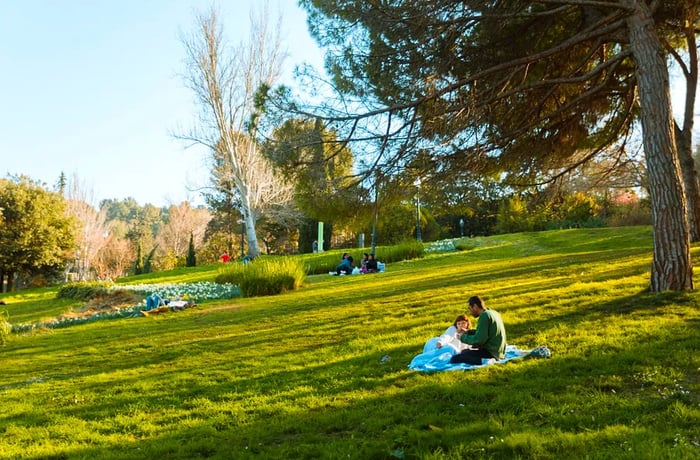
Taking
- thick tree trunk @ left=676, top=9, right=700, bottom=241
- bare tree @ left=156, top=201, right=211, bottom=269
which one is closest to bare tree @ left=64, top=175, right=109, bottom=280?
bare tree @ left=156, top=201, right=211, bottom=269

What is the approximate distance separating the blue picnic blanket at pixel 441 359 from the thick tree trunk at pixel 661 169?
366 centimetres

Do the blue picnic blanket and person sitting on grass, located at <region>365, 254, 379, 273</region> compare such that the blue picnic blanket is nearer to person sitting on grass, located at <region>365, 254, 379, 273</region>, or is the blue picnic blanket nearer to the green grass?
the green grass

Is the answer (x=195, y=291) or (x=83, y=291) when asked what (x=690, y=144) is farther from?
(x=83, y=291)

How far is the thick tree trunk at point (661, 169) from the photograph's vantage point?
26.3 feet

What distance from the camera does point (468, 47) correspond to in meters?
10.1

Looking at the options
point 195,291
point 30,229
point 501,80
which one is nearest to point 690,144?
point 501,80

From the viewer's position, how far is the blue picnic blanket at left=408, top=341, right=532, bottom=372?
230 inches

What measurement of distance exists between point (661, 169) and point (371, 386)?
5848 millimetres

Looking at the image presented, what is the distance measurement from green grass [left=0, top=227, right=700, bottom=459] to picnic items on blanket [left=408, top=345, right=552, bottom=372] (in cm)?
17

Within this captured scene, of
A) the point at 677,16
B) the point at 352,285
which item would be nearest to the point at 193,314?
the point at 352,285

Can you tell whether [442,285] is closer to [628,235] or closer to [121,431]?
[121,431]

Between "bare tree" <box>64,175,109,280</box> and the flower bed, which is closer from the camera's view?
the flower bed

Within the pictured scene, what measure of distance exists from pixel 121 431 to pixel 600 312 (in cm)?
653

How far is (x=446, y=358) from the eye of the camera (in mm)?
5992
